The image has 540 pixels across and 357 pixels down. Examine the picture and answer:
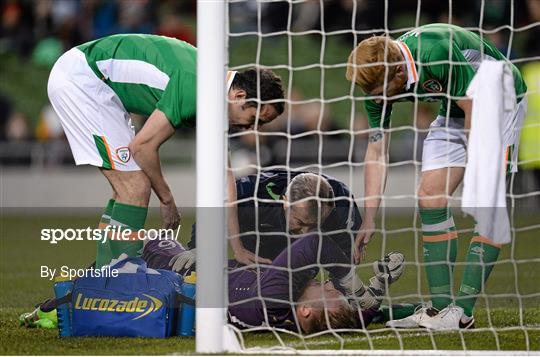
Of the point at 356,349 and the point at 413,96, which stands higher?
the point at 413,96

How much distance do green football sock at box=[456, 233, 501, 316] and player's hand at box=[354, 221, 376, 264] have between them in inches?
19.3

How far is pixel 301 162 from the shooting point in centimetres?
1384

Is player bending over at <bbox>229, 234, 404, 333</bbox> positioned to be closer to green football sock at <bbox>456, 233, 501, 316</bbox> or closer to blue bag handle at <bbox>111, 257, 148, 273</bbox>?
blue bag handle at <bbox>111, 257, 148, 273</bbox>

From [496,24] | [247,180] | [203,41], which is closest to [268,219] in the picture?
[247,180]

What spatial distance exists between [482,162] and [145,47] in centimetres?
204

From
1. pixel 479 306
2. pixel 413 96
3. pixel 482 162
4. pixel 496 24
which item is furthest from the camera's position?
pixel 496 24

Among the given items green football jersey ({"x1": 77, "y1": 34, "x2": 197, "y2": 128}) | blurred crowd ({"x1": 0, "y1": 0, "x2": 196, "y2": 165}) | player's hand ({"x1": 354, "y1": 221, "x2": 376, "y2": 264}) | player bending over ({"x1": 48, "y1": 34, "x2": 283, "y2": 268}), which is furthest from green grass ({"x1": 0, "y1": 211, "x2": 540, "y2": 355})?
blurred crowd ({"x1": 0, "y1": 0, "x2": 196, "y2": 165})

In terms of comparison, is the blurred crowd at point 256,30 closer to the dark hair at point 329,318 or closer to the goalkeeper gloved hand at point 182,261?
the goalkeeper gloved hand at point 182,261

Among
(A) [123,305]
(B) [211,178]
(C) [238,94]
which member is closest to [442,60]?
(C) [238,94]

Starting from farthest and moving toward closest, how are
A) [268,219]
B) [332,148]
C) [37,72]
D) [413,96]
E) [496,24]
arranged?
[37,72]
[496,24]
[332,148]
[268,219]
[413,96]

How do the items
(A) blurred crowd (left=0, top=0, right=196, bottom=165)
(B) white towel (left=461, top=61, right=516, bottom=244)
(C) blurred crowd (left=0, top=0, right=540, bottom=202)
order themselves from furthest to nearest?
(A) blurred crowd (left=0, top=0, right=196, bottom=165) → (C) blurred crowd (left=0, top=0, right=540, bottom=202) → (B) white towel (left=461, top=61, right=516, bottom=244)

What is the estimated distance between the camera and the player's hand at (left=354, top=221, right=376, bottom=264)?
5335 millimetres

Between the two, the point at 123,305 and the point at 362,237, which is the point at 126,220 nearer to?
the point at 123,305

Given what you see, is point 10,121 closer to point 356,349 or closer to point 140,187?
point 140,187
